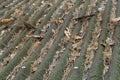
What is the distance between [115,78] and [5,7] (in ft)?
9.55

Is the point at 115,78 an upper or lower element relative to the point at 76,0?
upper

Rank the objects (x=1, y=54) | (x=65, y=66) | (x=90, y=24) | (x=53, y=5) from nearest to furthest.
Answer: (x=65, y=66)
(x=1, y=54)
(x=90, y=24)
(x=53, y=5)

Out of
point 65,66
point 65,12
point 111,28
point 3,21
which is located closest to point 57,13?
point 65,12

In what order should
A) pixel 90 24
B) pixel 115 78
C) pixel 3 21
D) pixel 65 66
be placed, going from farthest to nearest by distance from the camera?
1. pixel 3 21
2. pixel 90 24
3. pixel 65 66
4. pixel 115 78

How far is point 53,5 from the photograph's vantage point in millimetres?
5086

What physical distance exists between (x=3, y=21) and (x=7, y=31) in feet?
1.11

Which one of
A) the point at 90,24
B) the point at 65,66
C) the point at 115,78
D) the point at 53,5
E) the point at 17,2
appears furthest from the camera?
the point at 17,2

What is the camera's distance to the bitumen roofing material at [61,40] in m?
3.16

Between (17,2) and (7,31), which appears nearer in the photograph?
(7,31)

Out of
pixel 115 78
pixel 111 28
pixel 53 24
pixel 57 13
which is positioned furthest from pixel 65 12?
pixel 115 78

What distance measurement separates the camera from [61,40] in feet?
12.6

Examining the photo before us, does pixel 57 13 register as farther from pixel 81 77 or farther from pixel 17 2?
pixel 81 77

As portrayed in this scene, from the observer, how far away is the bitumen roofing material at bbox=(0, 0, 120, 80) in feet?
10.4

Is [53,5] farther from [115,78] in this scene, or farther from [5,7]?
[115,78]
